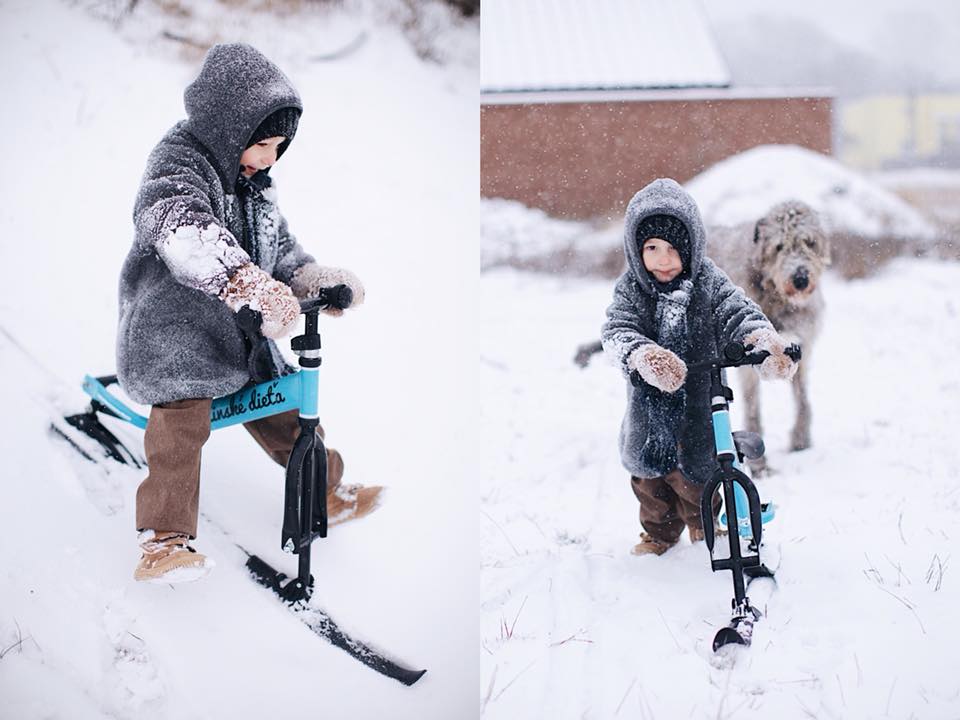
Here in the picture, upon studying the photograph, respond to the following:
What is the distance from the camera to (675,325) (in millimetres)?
1646

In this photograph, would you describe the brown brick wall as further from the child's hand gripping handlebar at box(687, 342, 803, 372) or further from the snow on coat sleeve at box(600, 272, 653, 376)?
the child's hand gripping handlebar at box(687, 342, 803, 372)

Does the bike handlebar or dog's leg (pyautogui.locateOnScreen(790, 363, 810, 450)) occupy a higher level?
the bike handlebar

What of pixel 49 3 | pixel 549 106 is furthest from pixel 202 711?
pixel 49 3

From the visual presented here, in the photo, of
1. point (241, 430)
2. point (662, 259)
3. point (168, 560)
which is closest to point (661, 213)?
point (662, 259)

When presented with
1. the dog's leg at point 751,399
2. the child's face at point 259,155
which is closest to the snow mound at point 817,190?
the dog's leg at point 751,399

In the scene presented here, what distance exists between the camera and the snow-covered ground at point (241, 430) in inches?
67.2

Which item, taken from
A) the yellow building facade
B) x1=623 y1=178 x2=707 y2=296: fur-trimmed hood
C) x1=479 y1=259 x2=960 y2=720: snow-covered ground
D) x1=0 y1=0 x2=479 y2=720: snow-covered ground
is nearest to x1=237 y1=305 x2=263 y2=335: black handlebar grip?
x1=0 y1=0 x2=479 y2=720: snow-covered ground

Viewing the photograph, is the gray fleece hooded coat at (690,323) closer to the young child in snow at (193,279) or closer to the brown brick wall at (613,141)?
the brown brick wall at (613,141)

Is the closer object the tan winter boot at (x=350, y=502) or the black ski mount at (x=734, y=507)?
the black ski mount at (x=734, y=507)

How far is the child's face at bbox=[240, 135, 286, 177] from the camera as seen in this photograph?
1.61 m

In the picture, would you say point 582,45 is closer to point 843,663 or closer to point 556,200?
point 556,200

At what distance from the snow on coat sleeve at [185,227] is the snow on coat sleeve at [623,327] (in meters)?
0.71

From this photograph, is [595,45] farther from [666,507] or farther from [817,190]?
[666,507]

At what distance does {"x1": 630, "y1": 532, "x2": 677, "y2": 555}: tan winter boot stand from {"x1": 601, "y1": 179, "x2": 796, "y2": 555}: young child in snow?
86 millimetres
